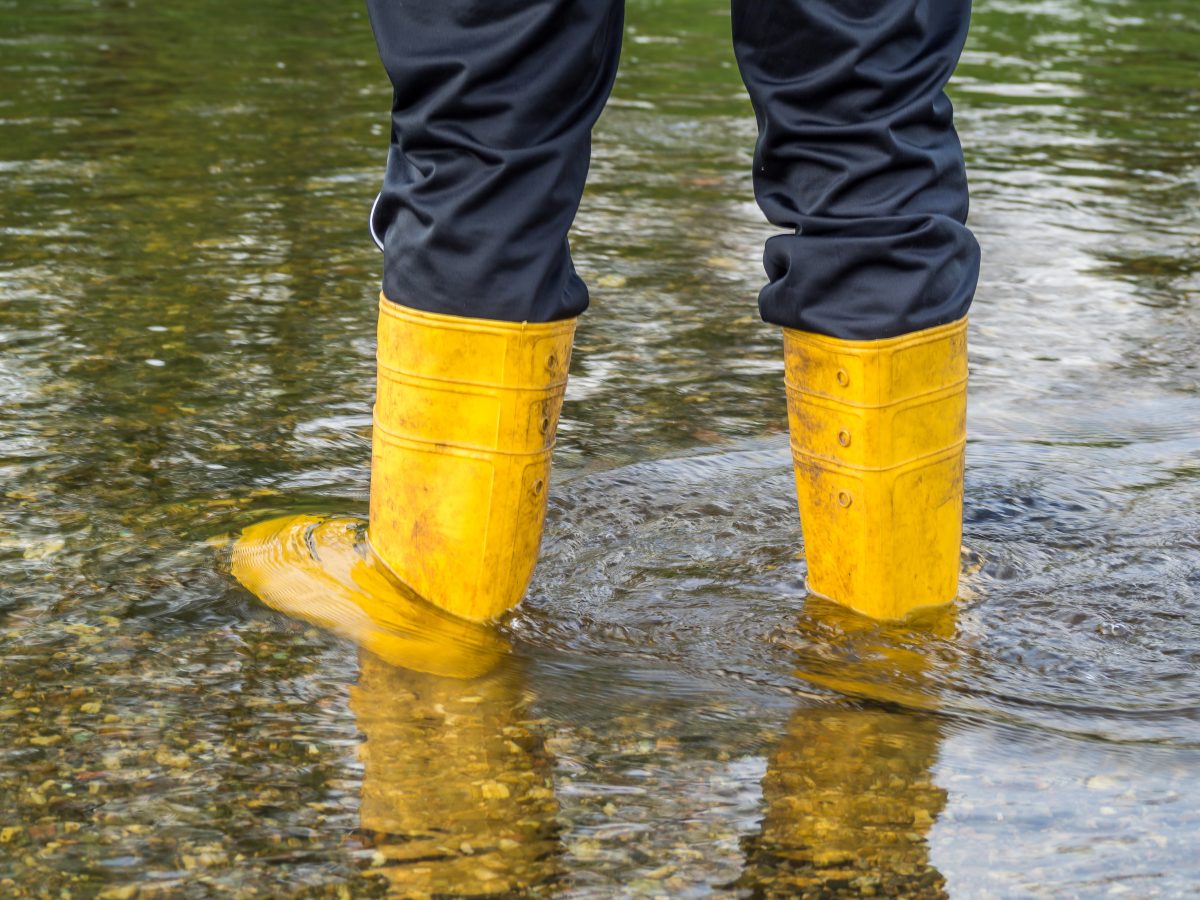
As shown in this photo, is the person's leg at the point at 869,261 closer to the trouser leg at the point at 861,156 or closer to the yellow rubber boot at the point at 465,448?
the trouser leg at the point at 861,156

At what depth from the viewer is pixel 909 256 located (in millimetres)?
1899

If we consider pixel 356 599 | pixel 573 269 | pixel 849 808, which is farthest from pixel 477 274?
pixel 849 808

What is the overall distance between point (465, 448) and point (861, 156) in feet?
1.86

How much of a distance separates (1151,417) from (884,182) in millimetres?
1228

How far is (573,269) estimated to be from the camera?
1.95 meters

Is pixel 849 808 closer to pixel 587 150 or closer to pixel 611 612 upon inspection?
pixel 611 612

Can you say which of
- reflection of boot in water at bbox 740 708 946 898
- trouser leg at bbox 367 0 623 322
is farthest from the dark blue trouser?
reflection of boot in water at bbox 740 708 946 898

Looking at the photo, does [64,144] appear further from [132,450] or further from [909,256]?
[909,256]

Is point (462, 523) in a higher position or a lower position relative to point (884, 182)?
lower

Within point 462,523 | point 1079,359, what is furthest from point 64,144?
point 462,523

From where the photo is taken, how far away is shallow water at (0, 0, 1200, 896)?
154 centimetres

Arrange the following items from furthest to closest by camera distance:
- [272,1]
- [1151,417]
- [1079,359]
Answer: [272,1], [1079,359], [1151,417]

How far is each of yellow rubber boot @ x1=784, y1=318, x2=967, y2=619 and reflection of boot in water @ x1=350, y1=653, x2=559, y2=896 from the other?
442 mm

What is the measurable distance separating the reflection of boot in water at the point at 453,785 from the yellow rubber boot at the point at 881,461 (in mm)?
442
